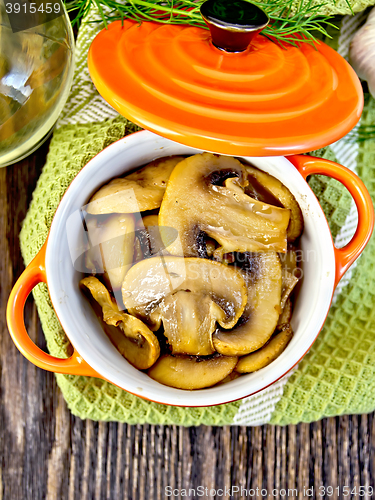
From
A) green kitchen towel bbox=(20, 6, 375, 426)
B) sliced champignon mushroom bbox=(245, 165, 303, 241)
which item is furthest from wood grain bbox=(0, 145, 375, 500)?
sliced champignon mushroom bbox=(245, 165, 303, 241)

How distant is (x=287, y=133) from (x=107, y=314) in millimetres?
480

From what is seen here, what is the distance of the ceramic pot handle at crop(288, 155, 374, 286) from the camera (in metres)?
0.79

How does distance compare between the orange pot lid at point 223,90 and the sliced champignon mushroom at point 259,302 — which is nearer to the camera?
the orange pot lid at point 223,90

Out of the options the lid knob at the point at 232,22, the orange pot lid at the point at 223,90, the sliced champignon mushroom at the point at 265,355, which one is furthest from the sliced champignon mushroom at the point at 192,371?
the lid knob at the point at 232,22

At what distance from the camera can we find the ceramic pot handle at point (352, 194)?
794 mm

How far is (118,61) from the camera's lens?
69 cm

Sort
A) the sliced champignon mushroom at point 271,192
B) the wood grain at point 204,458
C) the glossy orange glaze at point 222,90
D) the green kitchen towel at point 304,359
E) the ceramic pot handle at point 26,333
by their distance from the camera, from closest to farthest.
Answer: the glossy orange glaze at point 222,90
the ceramic pot handle at point 26,333
the sliced champignon mushroom at point 271,192
the green kitchen towel at point 304,359
the wood grain at point 204,458

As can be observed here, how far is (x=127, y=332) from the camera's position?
2.71 ft

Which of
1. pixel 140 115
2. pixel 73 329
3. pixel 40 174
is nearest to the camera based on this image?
pixel 140 115

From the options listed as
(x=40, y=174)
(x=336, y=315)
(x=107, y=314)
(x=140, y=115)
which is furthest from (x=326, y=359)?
(x=40, y=174)

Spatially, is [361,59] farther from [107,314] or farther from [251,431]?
[251,431]

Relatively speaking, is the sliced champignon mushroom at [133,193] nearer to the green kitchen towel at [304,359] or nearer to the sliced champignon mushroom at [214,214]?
the sliced champignon mushroom at [214,214]

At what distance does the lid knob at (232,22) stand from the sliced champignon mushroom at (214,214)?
0.72ft

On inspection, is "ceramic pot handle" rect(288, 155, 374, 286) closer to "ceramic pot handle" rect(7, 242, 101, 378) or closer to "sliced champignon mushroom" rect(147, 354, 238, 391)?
"sliced champignon mushroom" rect(147, 354, 238, 391)
